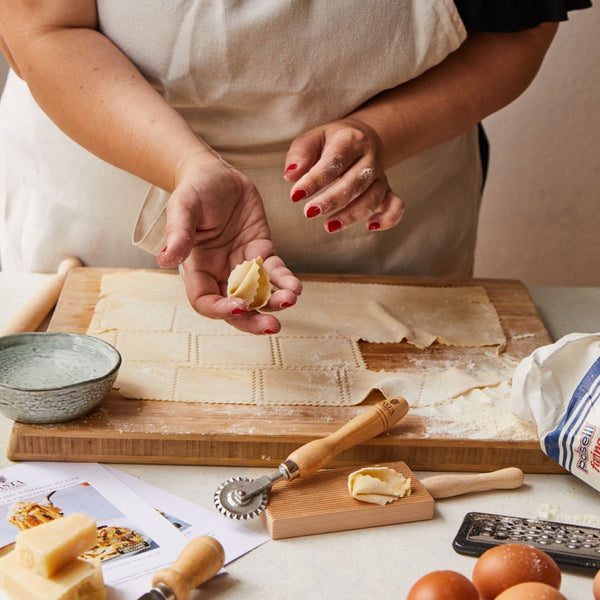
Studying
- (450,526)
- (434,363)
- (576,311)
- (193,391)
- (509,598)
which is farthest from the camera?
(576,311)

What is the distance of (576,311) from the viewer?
1.72m

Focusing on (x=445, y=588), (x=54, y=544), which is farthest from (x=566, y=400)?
(x=54, y=544)

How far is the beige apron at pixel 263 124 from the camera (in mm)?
1422

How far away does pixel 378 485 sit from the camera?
40.8 inches

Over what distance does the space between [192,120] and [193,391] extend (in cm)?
54

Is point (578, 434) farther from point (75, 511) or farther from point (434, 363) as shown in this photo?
point (75, 511)

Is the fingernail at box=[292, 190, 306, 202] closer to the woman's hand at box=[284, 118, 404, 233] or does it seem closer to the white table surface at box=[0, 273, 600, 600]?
the woman's hand at box=[284, 118, 404, 233]

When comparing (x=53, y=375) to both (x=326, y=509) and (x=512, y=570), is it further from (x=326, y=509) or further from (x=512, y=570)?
(x=512, y=570)

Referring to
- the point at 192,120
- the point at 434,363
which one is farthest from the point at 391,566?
the point at 192,120

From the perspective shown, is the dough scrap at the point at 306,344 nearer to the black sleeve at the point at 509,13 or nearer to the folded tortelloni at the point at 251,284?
the folded tortelloni at the point at 251,284

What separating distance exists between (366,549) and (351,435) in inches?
6.7

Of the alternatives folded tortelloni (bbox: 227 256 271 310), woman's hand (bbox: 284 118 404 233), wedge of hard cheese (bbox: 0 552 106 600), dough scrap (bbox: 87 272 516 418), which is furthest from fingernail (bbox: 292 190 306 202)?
wedge of hard cheese (bbox: 0 552 106 600)

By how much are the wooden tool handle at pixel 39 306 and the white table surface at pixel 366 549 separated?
25 cm

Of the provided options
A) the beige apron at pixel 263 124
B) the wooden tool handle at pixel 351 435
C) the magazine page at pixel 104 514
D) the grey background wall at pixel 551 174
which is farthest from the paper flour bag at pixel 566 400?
the grey background wall at pixel 551 174
